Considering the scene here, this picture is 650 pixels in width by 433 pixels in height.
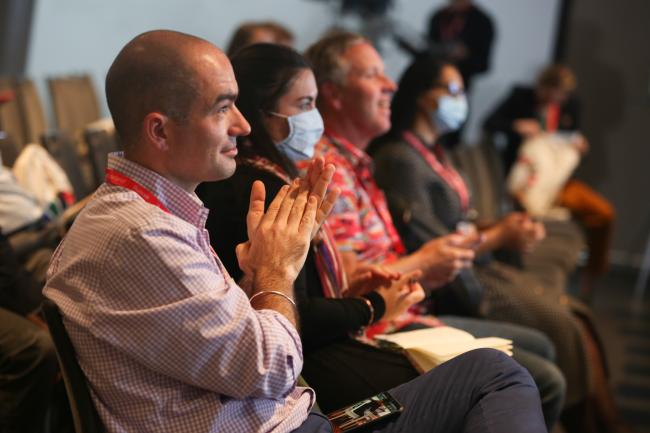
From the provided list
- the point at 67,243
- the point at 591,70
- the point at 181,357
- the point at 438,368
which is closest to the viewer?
the point at 181,357

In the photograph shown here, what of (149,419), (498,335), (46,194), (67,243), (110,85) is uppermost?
(110,85)

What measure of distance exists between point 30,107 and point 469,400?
3.30m

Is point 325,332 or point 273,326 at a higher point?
point 273,326

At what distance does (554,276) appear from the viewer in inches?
145

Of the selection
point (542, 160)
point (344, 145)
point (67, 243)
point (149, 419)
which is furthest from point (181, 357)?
point (542, 160)

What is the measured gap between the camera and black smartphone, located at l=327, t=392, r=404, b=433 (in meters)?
1.54

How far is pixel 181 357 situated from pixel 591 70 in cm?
562

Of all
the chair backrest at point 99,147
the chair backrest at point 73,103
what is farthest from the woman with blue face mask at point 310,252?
the chair backrest at point 73,103

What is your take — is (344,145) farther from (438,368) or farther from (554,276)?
(554,276)

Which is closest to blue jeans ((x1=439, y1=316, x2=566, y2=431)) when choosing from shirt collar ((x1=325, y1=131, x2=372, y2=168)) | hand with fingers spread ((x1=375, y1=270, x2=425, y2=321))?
hand with fingers spread ((x1=375, y1=270, x2=425, y2=321))

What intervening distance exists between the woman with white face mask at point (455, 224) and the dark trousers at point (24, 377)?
117cm

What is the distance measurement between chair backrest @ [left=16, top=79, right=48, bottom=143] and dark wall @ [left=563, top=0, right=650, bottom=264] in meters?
3.96

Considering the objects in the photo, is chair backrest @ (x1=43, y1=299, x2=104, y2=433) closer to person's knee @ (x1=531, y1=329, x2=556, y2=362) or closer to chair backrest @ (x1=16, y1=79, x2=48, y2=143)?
person's knee @ (x1=531, y1=329, x2=556, y2=362)

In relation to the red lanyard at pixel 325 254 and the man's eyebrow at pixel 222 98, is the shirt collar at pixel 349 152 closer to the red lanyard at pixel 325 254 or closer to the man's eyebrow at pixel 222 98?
the red lanyard at pixel 325 254
